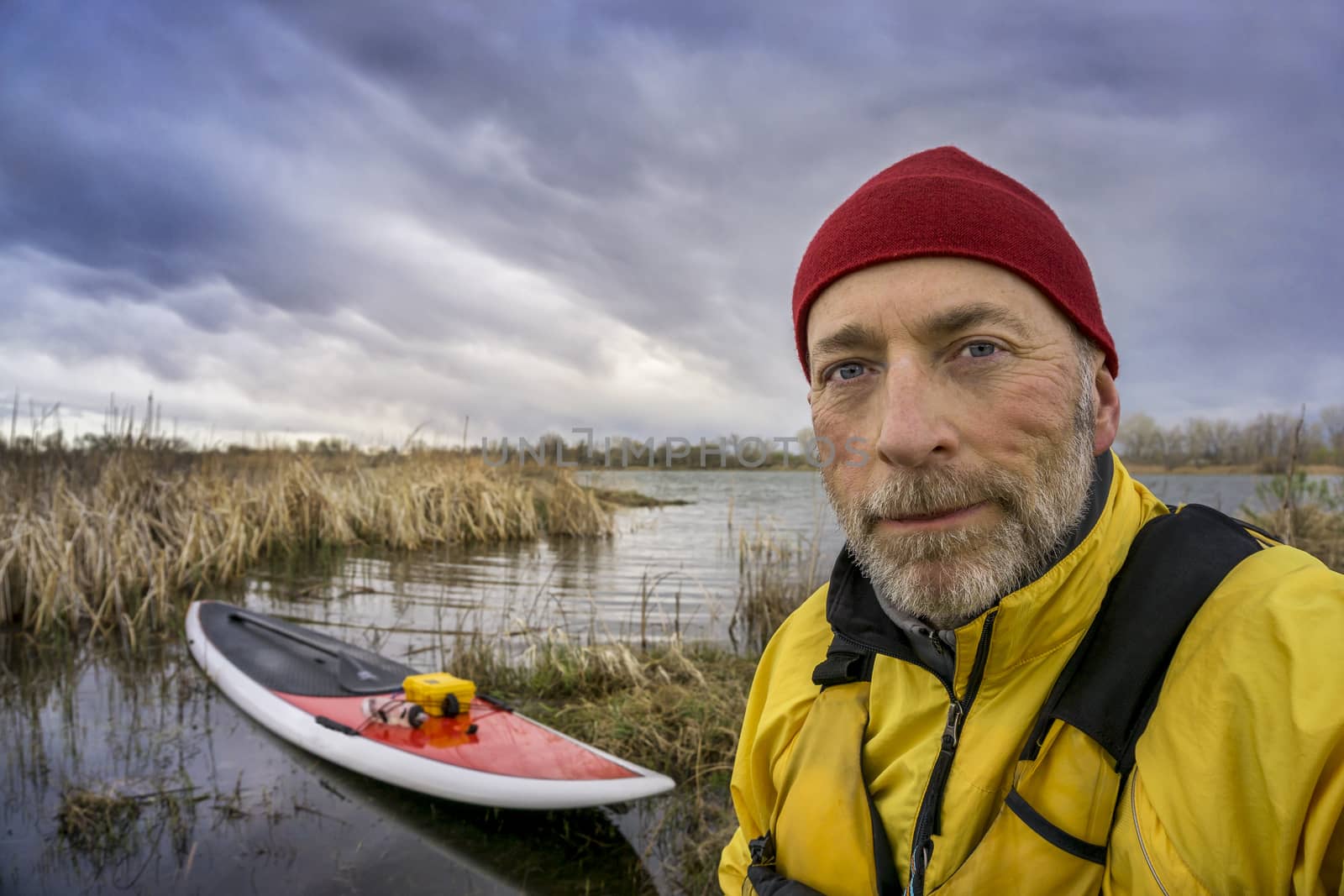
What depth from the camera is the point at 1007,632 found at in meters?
1.25

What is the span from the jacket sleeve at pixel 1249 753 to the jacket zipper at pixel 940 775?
0.86 ft

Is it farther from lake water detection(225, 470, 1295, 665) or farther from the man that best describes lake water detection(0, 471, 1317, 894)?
the man

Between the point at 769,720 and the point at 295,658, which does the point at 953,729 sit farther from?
the point at 295,658

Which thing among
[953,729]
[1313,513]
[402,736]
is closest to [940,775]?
[953,729]

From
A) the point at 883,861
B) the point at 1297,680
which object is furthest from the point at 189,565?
the point at 1297,680

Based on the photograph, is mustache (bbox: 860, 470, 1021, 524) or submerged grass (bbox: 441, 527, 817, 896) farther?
submerged grass (bbox: 441, 527, 817, 896)

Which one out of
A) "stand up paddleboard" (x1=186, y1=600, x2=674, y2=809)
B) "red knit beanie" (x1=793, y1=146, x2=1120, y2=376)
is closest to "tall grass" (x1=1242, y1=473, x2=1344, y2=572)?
"stand up paddleboard" (x1=186, y1=600, x2=674, y2=809)

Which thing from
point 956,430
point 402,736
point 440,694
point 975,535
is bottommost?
point 402,736

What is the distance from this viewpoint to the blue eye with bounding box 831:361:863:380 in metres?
1.49

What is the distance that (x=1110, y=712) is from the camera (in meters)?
1.12

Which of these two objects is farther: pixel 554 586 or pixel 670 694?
pixel 554 586

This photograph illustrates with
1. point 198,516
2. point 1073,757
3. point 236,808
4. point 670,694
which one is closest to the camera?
point 1073,757

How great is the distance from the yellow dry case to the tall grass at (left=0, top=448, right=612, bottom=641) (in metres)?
4.40

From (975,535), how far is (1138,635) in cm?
28
